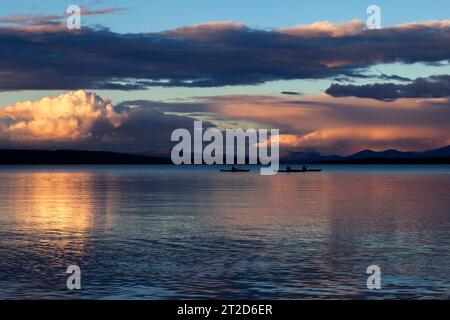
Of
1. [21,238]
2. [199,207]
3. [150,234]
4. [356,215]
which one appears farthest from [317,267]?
[199,207]

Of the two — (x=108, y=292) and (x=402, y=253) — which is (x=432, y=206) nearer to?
(x=402, y=253)

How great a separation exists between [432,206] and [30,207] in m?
49.5

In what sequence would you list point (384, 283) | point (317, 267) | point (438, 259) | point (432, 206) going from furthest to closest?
point (432, 206) < point (438, 259) < point (317, 267) < point (384, 283)

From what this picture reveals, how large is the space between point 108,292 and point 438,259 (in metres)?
19.6

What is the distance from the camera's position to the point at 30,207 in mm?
84000

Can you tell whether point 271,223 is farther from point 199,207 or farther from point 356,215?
point 199,207

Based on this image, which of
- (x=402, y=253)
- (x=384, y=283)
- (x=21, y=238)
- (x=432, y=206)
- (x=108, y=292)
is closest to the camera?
(x=108, y=292)

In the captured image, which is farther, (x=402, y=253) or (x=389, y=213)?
(x=389, y=213)

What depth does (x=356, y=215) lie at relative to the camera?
2778 inches

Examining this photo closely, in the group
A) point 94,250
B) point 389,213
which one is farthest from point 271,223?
point 94,250

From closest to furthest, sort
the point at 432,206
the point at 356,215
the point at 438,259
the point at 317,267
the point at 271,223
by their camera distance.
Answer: the point at 317,267, the point at 438,259, the point at 271,223, the point at 356,215, the point at 432,206

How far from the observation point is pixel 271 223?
61562 millimetres

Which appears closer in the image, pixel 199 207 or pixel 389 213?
pixel 389 213
